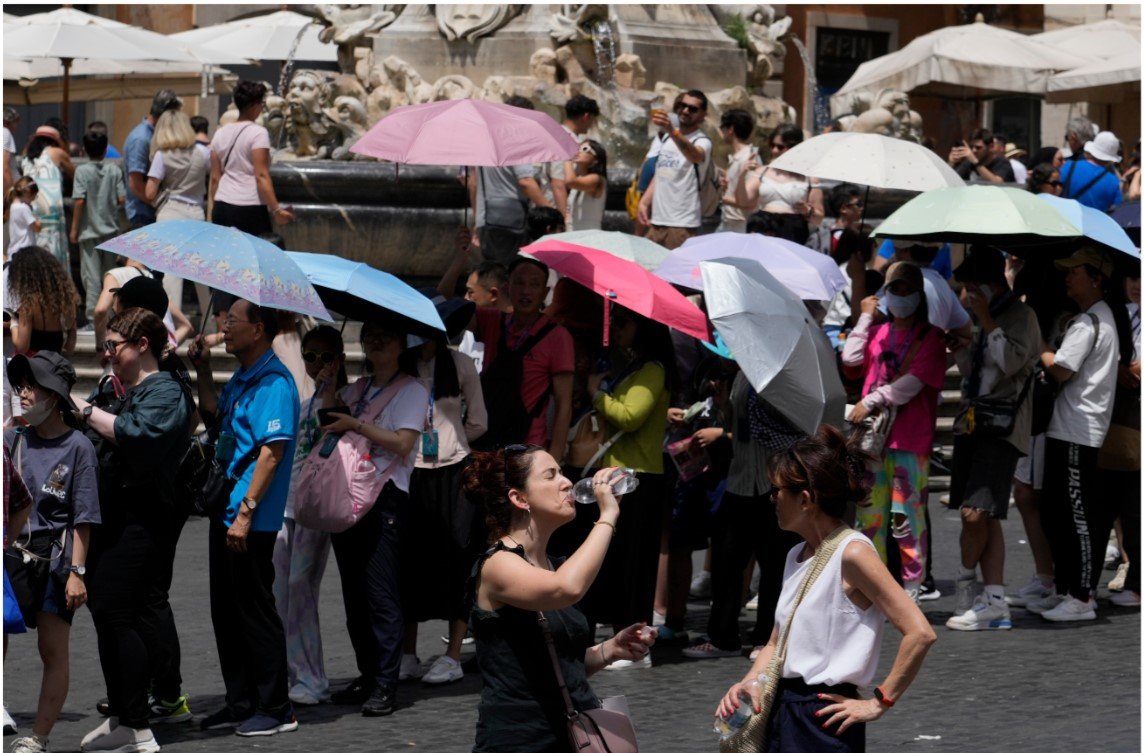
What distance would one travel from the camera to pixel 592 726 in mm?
4949

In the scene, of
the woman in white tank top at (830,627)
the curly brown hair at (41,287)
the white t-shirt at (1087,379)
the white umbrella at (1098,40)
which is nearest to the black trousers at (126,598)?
the curly brown hair at (41,287)

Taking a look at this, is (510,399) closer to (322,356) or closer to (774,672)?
(322,356)

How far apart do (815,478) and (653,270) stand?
13.6 feet

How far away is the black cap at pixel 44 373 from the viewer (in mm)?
6609

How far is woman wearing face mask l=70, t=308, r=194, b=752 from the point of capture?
6.79 metres

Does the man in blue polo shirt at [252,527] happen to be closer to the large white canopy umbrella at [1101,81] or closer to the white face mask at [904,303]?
the white face mask at [904,303]

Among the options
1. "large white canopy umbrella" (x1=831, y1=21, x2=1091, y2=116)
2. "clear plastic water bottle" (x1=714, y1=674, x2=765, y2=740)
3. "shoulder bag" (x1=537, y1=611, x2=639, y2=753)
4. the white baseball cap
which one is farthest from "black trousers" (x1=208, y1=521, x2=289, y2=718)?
"large white canopy umbrella" (x1=831, y1=21, x2=1091, y2=116)

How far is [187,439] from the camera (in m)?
6.95

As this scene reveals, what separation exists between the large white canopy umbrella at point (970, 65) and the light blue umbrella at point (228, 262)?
1690 cm

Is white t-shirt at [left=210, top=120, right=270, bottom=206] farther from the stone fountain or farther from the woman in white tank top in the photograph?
the woman in white tank top

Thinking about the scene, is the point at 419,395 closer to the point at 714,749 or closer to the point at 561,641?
the point at 714,749

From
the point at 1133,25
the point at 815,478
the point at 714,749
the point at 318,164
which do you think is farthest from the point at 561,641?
the point at 1133,25

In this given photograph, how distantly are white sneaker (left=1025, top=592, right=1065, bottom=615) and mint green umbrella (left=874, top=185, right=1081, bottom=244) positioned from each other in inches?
62.9

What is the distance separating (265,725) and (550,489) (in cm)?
236
